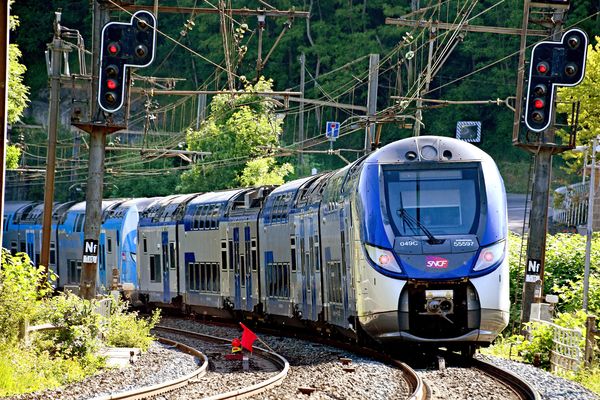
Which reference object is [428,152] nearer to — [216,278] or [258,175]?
[216,278]

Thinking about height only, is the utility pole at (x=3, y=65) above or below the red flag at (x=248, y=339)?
above

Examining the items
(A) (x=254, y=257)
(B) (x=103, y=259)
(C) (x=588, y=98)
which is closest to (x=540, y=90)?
(A) (x=254, y=257)

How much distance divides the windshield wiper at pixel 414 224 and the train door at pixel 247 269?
470 inches

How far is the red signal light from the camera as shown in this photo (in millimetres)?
19688

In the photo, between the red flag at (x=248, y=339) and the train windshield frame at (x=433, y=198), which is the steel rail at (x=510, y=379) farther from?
the red flag at (x=248, y=339)

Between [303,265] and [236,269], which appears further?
[236,269]

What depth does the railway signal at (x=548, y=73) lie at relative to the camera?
68.1 ft

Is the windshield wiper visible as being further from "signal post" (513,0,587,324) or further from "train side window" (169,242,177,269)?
"train side window" (169,242,177,269)

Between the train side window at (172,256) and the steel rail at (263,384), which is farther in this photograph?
the train side window at (172,256)

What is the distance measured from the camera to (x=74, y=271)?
42469 mm

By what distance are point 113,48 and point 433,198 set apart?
581 cm

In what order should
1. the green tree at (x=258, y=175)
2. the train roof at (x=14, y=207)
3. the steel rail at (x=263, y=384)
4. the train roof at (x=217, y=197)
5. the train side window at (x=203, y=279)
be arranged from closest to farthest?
the steel rail at (x=263, y=384) < the train roof at (x=217, y=197) < the train side window at (x=203, y=279) < the green tree at (x=258, y=175) < the train roof at (x=14, y=207)

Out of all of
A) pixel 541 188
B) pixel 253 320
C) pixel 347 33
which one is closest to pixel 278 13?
pixel 541 188

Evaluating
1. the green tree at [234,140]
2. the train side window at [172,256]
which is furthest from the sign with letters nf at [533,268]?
the green tree at [234,140]
